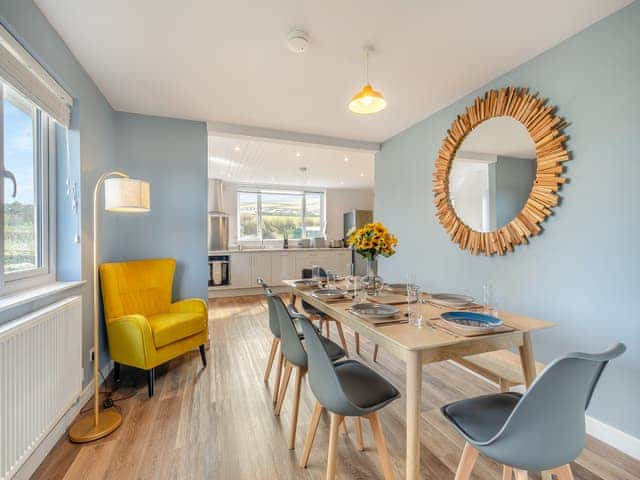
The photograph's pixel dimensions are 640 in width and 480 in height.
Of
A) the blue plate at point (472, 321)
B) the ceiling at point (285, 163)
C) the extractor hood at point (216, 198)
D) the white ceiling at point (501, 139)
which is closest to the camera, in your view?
the blue plate at point (472, 321)

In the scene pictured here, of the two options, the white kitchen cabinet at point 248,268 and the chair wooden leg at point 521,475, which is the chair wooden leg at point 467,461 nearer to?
the chair wooden leg at point 521,475

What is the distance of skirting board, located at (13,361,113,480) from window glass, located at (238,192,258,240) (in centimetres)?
472

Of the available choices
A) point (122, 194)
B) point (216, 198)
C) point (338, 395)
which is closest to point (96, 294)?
point (122, 194)

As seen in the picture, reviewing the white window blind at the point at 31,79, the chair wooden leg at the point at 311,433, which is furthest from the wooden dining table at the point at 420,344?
the white window blind at the point at 31,79

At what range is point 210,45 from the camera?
76.2 inches

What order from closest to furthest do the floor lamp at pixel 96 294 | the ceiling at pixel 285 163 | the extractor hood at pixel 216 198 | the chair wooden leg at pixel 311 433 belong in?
the chair wooden leg at pixel 311 433
the floor lamp at pixel 96 294
the ceiling at pixel 285 163
the extractor hood at pixel 216 198

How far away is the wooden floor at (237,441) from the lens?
4.95ft

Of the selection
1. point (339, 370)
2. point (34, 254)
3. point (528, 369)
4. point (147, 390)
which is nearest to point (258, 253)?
point (147, 390)

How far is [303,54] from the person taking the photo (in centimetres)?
202

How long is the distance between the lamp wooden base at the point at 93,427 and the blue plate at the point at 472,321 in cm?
211

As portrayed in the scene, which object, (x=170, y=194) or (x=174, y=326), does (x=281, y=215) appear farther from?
(x=174, y=326)

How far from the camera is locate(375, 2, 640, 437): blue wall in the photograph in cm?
162

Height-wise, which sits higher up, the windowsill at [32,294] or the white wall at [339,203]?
the white wall at [339,203]

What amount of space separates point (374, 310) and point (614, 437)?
156cm
